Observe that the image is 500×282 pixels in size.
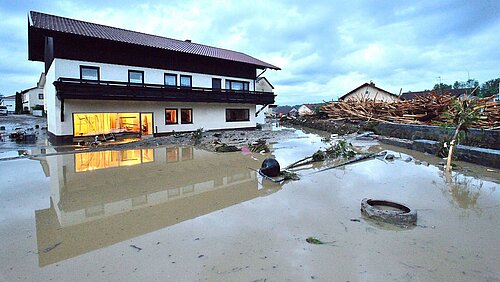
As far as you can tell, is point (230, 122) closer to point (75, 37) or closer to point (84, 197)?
point (75, 37)

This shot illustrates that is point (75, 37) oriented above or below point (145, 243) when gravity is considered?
above

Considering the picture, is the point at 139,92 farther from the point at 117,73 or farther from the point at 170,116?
the point at 170,116

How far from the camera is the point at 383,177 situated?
23.8ft

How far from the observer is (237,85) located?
22.9m

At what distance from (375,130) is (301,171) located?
1295cm

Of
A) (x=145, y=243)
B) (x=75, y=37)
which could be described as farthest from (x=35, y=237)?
(x=75, y=37)

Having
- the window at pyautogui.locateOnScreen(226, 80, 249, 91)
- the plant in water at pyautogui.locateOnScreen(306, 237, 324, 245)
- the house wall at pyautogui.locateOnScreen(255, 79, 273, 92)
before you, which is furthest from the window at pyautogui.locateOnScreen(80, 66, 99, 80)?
the house wall at pyautogui.locateOnScreen(255, 79, 273, 92)

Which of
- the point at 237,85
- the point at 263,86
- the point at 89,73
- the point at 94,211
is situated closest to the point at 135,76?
the point at 89,73

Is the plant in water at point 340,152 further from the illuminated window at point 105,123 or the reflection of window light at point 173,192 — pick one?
the illuminated window at point 105,123

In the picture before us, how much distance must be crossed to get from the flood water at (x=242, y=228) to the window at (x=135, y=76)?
35.3ft

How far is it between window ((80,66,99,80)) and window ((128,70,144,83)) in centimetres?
194

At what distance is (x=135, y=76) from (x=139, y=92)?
5.90ft

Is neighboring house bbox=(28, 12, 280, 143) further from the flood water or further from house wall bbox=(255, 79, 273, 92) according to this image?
house wall bbox=(255, 79, 273, 92)

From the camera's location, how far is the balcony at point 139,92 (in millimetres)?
13859
